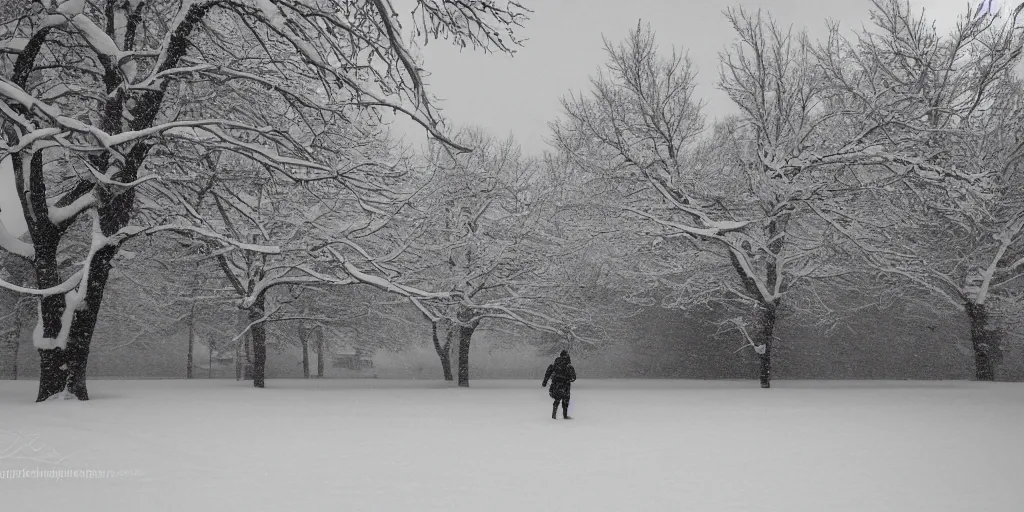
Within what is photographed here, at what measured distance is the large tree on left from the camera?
9.42 metres

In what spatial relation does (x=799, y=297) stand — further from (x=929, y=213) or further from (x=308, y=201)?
(x=308, y=201)

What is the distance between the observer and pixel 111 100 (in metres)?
11.4

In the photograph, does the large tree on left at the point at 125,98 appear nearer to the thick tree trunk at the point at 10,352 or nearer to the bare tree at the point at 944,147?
the bare tree at the point at 944,147

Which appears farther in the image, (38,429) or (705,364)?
(705,364)

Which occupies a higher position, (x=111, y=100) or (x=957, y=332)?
(x=111, y=100)

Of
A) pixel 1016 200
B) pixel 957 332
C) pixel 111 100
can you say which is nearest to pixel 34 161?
pixel 111 100

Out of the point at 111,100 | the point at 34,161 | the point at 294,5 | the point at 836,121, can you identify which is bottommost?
the point at 34,161

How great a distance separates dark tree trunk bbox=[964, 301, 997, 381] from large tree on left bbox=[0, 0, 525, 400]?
67.7ft

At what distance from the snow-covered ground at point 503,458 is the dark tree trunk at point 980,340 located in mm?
10474

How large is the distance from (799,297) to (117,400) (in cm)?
2550

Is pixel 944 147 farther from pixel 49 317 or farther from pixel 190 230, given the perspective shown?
pixel 49 317

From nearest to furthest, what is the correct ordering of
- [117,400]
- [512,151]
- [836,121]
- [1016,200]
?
[117,400] → [1016,200] → [836,121] → [512,151]

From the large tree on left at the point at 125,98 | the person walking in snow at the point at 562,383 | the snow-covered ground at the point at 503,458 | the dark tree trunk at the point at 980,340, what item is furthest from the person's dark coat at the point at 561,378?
the dark tree trunk at the point at 980,340

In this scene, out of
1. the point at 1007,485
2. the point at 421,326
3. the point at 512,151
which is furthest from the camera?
the point at 421,326
